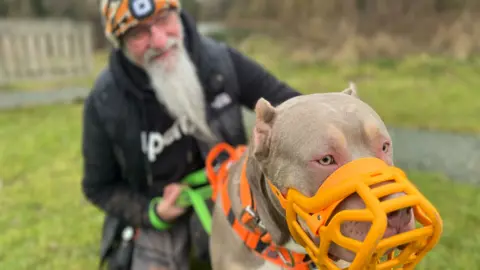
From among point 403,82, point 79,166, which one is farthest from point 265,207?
point 403,82

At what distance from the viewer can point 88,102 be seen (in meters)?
2.50

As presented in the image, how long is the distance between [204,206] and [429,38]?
25.4 feet

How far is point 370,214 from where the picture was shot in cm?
110

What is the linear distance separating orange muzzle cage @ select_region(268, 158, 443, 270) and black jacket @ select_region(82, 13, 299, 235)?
1130 millimetres

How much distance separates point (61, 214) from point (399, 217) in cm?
293

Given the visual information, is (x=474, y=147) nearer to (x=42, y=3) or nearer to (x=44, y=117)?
(x=44, y=117)

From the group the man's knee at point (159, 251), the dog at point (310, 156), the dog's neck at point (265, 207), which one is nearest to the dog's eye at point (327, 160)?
the dog at point (310, 156)

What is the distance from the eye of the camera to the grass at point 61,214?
2.83m

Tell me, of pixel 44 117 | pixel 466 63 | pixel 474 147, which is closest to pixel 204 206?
pixel 474 147

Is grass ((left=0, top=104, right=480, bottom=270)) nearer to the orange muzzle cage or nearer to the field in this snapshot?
the field

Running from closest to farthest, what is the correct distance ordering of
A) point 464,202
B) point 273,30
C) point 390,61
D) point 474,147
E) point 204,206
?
1. point 204,206
2. point 464,202
3. point 474,147
4. point 390,61
5. point 273,30

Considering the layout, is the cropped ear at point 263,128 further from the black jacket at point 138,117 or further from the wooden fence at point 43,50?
the wooden fence at point 43,50

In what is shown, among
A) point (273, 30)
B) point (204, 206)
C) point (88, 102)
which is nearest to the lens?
point (204, 206)

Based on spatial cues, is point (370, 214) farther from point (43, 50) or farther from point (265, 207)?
point (43, 50)
